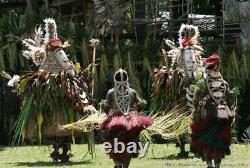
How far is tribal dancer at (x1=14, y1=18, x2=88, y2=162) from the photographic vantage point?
12.8 m

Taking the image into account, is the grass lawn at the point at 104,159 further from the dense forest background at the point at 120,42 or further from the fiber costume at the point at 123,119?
the dense forest background at the point at 120,42

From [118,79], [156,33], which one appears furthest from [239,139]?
[118,79]

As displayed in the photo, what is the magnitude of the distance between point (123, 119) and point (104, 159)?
10.0ft

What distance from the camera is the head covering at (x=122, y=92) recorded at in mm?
10883

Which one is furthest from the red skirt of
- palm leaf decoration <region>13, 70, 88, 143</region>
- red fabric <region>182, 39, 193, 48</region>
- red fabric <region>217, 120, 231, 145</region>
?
red fabric <region>182, 39, 193, 48</region>

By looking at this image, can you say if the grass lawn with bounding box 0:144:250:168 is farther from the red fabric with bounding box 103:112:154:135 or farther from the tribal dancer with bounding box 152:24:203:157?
the red fabric with bounding box 103:112:154:135

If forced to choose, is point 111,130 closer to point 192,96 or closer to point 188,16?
point 192,96

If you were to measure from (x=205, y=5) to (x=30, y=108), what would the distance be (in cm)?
1494

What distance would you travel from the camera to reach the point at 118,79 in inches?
430

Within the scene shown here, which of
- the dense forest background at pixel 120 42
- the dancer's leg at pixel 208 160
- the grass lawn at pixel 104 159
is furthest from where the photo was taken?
the dense forest background at pixel 120 42

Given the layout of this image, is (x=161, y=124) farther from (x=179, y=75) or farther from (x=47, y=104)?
(x=47, y=104)

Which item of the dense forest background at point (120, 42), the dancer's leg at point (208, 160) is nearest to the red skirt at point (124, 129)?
the dancer's leg at point (208, 160)

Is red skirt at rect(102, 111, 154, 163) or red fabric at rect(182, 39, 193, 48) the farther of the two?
red fabric at rect(182, 39, 193, 48)

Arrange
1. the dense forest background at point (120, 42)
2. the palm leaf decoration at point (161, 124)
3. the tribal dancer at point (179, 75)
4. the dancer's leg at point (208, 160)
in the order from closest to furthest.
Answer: the dancer's leg at point (208, 160) < the palm leaf decoration at point (161, 124) < the tribal dancer at point (179, 75) < the dense forest background at point (120, 42)
